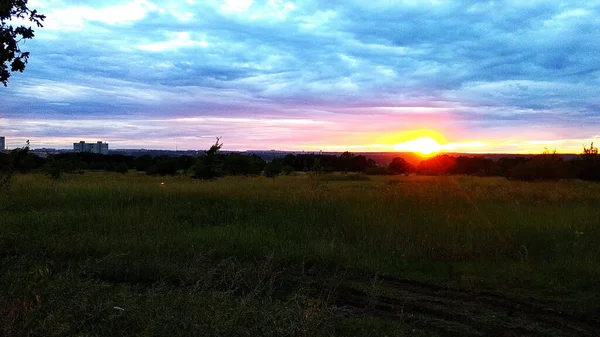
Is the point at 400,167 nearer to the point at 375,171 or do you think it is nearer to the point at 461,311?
the point at 375,171

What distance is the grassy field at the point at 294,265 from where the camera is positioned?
4.64 meters

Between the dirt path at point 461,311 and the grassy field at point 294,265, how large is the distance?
0.03 meters

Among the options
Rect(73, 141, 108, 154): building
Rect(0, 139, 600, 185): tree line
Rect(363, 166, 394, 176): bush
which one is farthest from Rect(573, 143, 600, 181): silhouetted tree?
Rect(73, 141, 108, 154): building

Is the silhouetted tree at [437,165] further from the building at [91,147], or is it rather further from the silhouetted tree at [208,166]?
the building at [91,147]

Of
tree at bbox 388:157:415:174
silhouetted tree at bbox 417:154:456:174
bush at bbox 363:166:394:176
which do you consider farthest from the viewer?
tree at bbox 388:157:415:174

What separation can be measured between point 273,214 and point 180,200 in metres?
3.28

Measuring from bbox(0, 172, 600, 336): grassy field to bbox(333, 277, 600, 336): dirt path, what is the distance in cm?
3

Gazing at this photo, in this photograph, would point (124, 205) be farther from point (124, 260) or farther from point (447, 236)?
point (447, 236)

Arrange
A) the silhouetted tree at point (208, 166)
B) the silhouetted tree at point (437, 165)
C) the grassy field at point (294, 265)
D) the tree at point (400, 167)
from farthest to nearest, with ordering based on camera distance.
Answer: the tree at point (400, 167), the silhouetted tree at point (437, 165), the silhouetted tree at point (208, 166), the grassy field at point (294, 265)

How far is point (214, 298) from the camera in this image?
16.3 ft

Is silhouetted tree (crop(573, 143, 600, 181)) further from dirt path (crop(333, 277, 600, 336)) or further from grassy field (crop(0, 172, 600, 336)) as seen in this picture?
dirt path (crop(333, 277, 600, 336))

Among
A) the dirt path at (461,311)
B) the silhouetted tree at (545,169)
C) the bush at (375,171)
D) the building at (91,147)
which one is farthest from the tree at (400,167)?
the dirt path at (461,311)

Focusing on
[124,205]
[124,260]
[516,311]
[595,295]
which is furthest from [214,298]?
[124,205]

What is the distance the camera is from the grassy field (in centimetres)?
464
